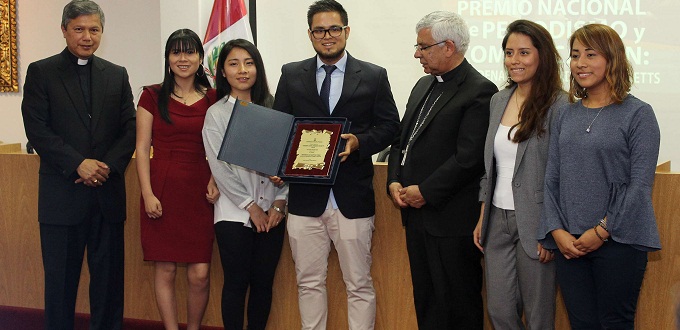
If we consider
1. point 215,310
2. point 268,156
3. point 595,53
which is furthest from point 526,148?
point 215,310

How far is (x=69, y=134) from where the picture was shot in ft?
12.9

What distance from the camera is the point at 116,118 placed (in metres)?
4.04

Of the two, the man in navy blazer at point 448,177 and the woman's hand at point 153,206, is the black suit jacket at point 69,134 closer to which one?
the woman's hand at point 153,206

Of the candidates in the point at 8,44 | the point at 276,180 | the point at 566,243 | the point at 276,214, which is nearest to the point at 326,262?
the point at 276,214

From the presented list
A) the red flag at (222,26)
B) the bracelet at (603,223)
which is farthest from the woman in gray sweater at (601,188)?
the red flag at (222,26)

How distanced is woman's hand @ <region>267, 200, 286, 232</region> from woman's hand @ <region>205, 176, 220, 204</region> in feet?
0.94

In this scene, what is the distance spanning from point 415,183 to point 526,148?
1.76ft

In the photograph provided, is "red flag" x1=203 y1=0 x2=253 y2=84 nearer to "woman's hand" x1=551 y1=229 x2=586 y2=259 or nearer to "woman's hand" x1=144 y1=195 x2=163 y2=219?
"woman's hand" x1=144 y1=195 x2=163 y2=219

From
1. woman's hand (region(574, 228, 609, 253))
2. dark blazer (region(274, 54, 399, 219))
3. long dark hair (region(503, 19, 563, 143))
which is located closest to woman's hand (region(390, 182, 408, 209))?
dark blazer (region(274, 54, 399, 219))

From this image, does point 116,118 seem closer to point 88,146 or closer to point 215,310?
point 88,146

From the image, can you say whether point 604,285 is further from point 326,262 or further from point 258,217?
point 258,217

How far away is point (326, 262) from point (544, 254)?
1.10 metres

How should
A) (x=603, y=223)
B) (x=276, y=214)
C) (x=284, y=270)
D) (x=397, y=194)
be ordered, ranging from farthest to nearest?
(x=284, y=270) < (x=276, y=214) < (x=397, y=194) < (x=603, y=223)

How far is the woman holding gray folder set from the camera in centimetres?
376
